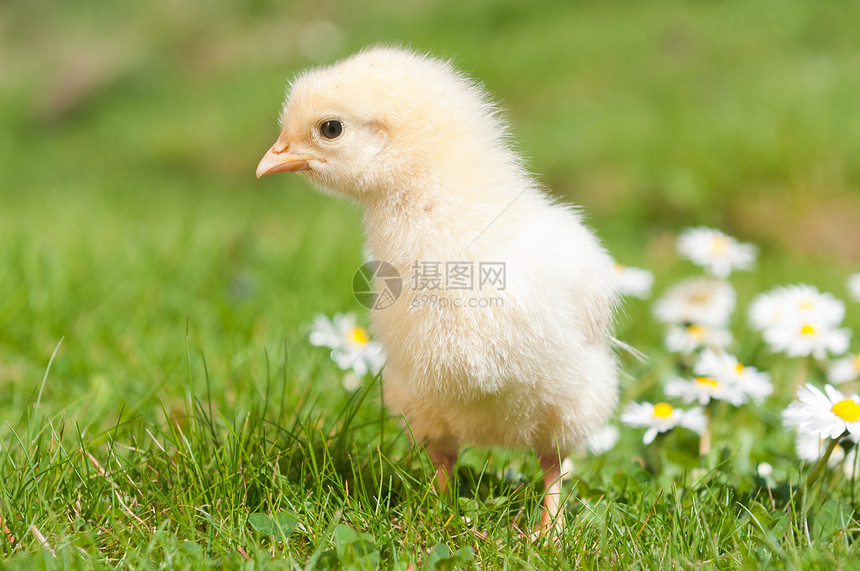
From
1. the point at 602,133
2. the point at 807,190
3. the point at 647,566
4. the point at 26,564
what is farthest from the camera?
the point at 602,133

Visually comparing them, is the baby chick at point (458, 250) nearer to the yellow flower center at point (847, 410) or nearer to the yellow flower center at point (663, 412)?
the yellow flower center at point (663, 412)

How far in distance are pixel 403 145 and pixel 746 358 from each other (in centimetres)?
233

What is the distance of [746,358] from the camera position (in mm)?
3740

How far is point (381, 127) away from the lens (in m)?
2.16

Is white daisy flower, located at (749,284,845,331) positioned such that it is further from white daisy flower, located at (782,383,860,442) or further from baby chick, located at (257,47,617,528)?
baby chick, located at (257,47,617,528)

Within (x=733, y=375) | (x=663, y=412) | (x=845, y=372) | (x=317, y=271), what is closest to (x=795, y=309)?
(x=845, y=372)

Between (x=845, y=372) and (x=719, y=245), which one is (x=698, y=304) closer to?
(x=719, y=245)

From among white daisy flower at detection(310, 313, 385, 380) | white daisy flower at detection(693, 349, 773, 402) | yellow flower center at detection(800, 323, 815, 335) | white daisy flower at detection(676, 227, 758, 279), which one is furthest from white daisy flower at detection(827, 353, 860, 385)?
white daisy flower at detection(310, 313, 385, 380)

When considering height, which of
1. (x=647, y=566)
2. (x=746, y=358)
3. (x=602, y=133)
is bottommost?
(x=647, y=566)

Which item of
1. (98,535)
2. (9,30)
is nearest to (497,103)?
(98,535)

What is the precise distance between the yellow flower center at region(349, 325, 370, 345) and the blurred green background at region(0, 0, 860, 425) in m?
0.21

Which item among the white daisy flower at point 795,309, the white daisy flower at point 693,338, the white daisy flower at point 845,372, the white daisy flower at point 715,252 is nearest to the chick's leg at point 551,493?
the white daisy flower at point 693,338

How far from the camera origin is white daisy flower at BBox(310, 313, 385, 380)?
9.87 ft

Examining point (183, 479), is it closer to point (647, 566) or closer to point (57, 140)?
point (647, 566)
